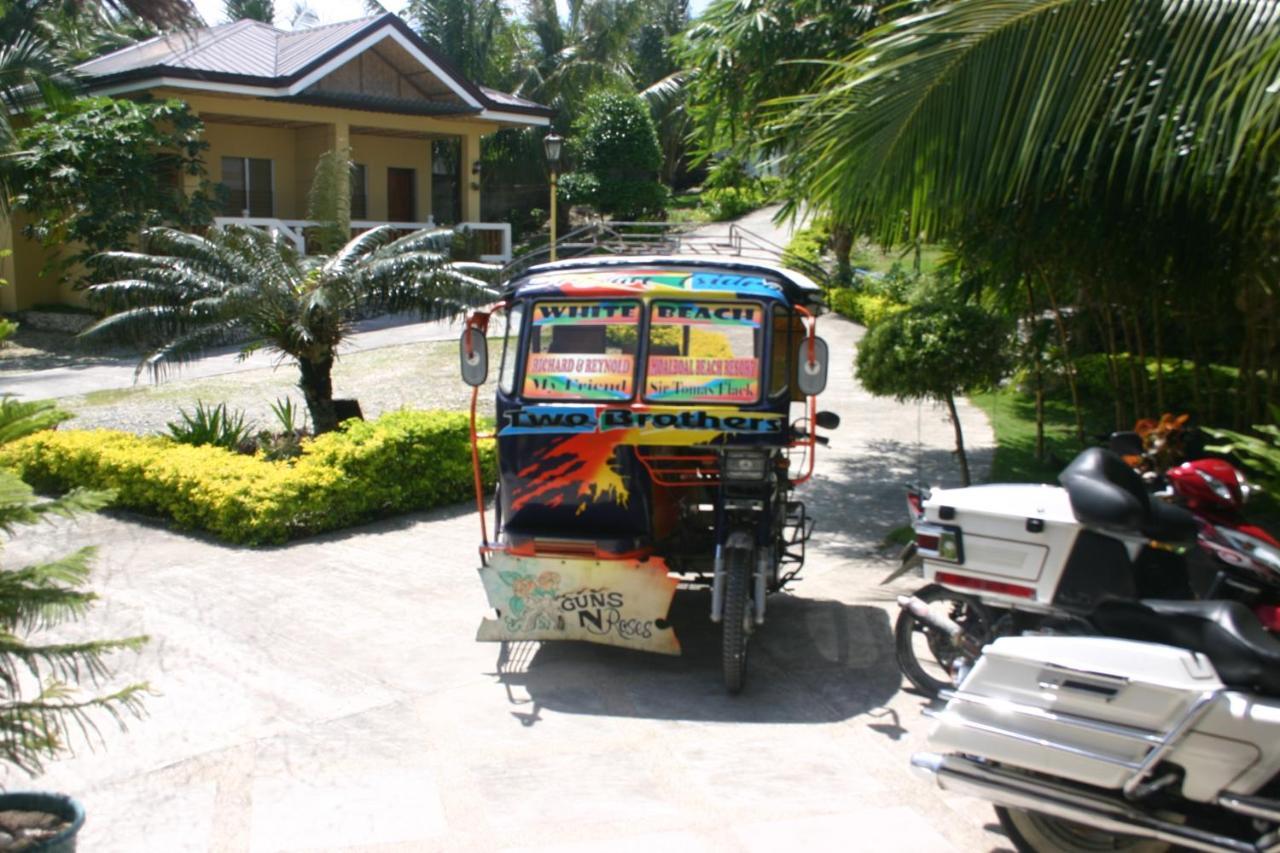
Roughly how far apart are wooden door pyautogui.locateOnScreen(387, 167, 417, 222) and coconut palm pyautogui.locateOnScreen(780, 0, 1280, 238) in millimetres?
23085

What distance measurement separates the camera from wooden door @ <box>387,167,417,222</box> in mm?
28594

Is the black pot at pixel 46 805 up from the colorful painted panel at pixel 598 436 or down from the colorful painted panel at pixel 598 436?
down

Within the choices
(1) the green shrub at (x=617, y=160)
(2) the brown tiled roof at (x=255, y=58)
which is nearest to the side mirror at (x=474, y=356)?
(2) the brown tiled roof at (x=255, y=58)

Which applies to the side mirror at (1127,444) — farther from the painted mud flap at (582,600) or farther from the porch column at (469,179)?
the porch column at (469,179)

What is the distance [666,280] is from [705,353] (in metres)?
0.49

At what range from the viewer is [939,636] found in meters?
6.32

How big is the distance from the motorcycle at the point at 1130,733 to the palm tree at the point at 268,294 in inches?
321

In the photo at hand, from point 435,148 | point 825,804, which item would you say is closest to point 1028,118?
point 825,804

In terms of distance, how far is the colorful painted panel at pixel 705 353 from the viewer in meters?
7.05

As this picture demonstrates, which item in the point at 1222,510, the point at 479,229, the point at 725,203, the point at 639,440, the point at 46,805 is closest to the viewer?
the point at 46,805

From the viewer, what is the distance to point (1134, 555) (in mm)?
5332

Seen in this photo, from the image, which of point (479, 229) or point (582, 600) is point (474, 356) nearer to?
point (582, 600)

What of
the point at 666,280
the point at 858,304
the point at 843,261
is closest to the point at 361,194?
the point at 843,261

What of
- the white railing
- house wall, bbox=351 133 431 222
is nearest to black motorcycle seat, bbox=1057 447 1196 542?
the white railing
